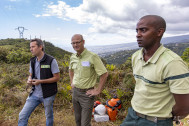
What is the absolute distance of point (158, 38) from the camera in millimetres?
1356

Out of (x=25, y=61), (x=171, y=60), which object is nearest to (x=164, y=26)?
(x=171, y=60)

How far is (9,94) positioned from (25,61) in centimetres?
804

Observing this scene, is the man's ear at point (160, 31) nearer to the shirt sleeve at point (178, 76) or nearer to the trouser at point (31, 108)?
the shirt sleeve at point (178, 76)

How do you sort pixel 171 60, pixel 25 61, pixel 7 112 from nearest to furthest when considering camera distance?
1. pixel 171 60
2. pixel 7 112
3. pixel 25 61

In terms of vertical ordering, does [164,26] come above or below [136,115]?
above

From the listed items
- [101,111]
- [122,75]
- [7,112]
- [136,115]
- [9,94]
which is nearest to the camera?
[136,115]

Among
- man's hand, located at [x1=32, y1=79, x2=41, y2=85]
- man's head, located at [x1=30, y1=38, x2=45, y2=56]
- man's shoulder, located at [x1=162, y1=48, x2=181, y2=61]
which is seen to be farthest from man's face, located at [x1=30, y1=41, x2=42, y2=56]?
man's shoulder, located at [x1=162, y1=48, x2=181, y2=61]

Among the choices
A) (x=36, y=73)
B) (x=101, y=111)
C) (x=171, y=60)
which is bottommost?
(x=101, y=111)

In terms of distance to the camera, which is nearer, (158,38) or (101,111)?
(158,38)

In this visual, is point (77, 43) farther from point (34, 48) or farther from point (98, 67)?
point (34, 48)

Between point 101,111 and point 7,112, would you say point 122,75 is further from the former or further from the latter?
point 7,112

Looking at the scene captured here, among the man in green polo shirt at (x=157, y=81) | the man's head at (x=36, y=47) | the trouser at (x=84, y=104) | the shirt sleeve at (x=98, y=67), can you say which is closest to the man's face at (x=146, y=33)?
the man in green polo shirt at (x=157, y=81)

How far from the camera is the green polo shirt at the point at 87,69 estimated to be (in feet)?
8.36

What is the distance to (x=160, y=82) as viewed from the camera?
4.12 ft
